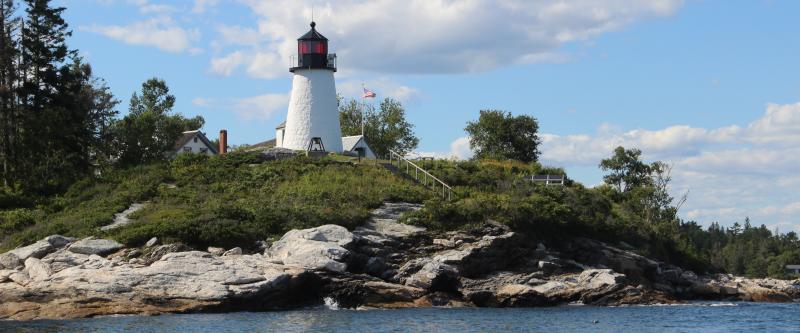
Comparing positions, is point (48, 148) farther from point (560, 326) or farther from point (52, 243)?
point (560, 326)

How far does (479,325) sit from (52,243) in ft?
55.2

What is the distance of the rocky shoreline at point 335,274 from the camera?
33781mm

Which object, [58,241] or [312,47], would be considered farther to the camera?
[312,47]

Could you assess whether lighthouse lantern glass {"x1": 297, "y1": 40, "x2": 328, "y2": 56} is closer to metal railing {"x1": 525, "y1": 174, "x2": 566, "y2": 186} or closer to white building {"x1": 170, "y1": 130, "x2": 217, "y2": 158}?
metal railing {"x1": 525, "y1": 174, "x2": 566, "y2": 186}

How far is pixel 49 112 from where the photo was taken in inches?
2053

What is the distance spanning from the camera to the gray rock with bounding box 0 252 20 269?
37125 mm

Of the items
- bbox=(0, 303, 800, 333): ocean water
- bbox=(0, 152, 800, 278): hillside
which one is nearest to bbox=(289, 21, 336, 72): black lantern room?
bbox=(0, 152, 800, 278): hillside

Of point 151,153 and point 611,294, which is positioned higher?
point 151,153

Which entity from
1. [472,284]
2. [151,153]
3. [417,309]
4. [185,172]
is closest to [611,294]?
[472,284]

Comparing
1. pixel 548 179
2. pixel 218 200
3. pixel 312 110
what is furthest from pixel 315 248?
pixel 548 179

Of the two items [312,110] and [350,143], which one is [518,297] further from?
[350,143]

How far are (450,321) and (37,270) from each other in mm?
14088

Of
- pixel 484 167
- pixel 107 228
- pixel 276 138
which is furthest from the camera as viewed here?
pixel 276 138

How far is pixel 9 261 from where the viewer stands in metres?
37.2
